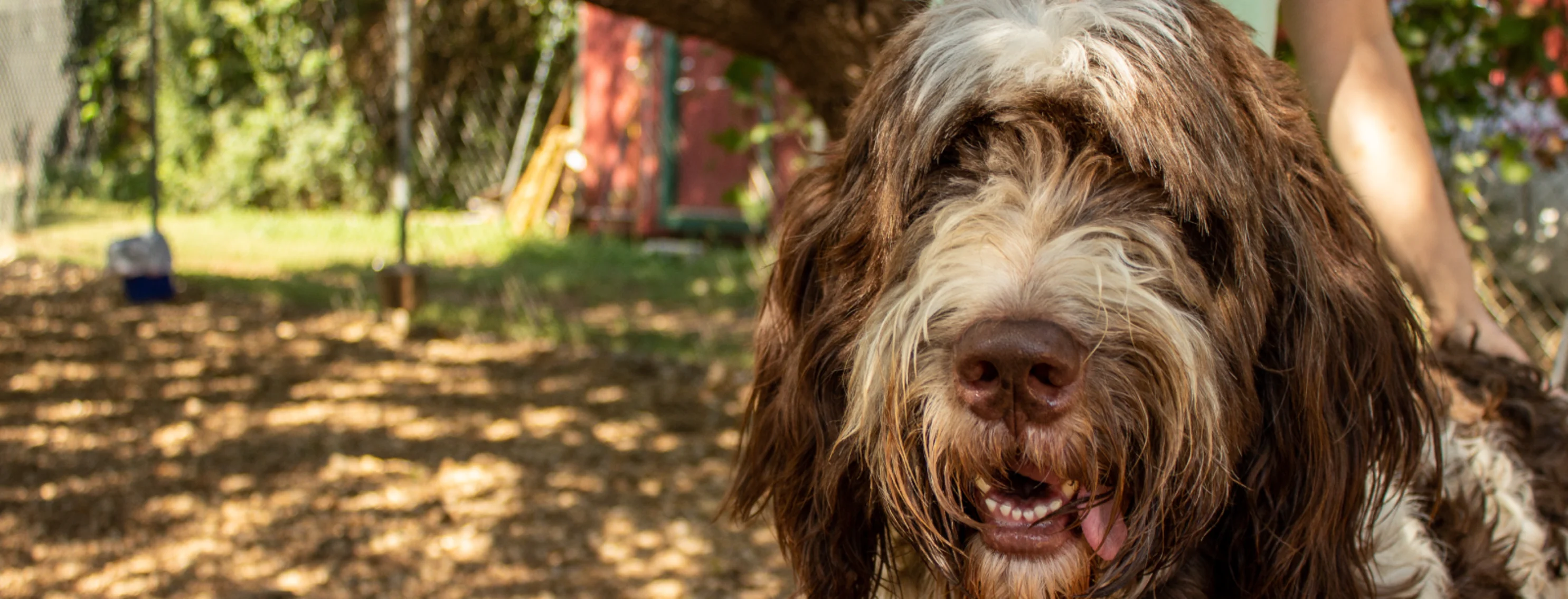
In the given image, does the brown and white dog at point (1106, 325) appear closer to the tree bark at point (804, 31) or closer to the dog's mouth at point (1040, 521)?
the dog's mouth at point (1040, 521)

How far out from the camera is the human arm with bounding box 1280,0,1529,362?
6.90 ft

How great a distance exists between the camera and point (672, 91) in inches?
478

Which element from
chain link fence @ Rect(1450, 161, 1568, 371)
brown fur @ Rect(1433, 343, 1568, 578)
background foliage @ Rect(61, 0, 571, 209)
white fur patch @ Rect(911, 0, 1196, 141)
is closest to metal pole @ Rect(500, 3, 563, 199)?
background foliage @ Rect(61, 0, 571, 209)

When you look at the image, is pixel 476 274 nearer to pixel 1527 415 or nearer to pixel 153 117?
pixel 153 117

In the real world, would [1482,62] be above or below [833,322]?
above

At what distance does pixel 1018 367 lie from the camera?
4.38ft

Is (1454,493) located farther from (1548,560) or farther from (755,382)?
(755,382)

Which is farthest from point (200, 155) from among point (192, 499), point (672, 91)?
point (192, 499)

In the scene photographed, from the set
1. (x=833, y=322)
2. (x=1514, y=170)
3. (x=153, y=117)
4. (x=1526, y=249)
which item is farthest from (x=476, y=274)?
(x=833, y=322)

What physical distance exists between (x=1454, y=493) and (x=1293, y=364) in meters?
0.62

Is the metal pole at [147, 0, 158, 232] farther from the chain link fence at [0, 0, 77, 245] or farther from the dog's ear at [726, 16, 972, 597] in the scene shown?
the dog's ear at [726, 16, 972, 597]

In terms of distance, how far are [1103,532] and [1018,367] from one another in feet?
1.11

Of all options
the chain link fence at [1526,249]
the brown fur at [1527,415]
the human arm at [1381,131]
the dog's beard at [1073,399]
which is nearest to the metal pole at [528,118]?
the chain link fence at [1526,249]

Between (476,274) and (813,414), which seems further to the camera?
(476,274)
